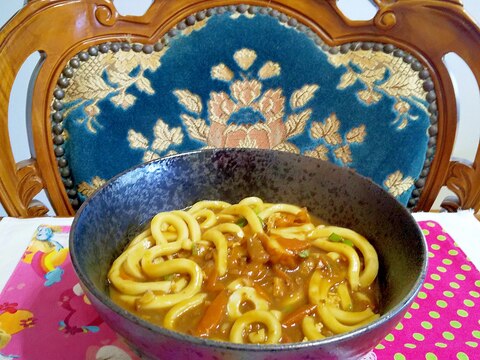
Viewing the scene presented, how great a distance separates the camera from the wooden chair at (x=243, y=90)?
4.21ft

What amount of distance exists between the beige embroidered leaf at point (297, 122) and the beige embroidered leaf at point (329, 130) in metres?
0.03

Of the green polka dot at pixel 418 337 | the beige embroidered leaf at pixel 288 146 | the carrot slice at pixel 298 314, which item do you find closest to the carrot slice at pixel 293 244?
the carrot slice at pixel 298 314

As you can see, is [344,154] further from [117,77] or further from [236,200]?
[117,77]

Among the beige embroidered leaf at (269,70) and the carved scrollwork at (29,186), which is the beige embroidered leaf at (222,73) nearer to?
the beige embroidered leaf at (269,70)

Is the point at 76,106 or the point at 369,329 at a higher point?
the point at 76,106

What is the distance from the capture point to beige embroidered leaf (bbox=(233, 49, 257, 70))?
4.50ft

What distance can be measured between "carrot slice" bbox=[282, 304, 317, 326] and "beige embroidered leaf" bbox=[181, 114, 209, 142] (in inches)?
30.7

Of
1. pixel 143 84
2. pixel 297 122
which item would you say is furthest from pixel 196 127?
pixel 297 122

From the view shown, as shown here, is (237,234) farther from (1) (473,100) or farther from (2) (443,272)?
(1) (473,100)

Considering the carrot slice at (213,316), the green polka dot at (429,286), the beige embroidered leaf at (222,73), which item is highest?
the beige embroidered leaf at (222,73)

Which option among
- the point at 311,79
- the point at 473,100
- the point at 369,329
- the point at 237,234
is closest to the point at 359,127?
the point at 311,79

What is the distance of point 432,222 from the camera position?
3.87ft

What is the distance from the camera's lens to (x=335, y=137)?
56.5 inches

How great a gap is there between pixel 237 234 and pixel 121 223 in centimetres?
22
